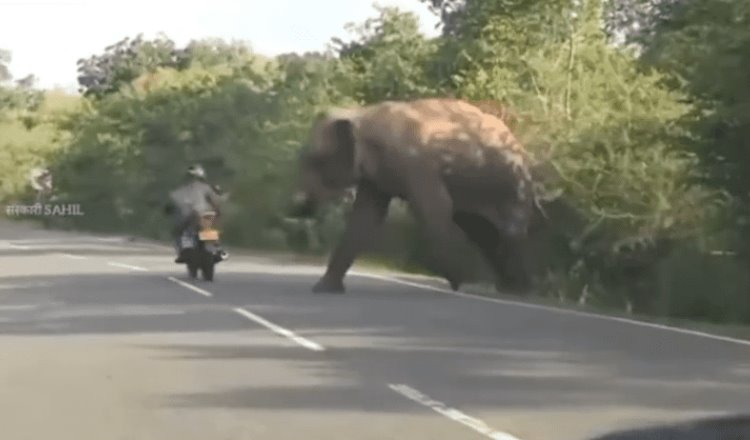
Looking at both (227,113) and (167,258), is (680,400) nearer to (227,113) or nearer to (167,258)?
(167,258)

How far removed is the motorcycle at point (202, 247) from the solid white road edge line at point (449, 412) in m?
15.8

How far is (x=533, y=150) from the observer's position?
31.9 metres

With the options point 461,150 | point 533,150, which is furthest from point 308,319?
point 533,150

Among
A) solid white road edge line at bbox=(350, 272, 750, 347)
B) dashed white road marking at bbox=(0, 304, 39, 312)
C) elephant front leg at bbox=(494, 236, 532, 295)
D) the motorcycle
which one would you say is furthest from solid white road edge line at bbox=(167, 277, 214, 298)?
elephant front leg at bbox=(494, 236, 532, 295)

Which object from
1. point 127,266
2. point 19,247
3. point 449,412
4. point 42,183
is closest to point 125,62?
point 42,183

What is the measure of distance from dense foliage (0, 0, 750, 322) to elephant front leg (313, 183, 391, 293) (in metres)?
3.88

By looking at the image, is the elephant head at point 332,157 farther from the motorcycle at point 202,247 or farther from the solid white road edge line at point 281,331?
the solid white road edge line at point 281,331

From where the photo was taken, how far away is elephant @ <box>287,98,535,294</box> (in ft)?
85.8

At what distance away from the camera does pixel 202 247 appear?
2881 centimetres

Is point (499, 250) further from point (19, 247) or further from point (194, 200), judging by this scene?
point (19, 247)

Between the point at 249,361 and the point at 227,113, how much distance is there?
45.4 m

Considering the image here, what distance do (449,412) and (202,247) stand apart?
692 inches

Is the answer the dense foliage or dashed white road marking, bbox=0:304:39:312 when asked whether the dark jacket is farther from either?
dashed white road marking, bbox=0:304:39:312

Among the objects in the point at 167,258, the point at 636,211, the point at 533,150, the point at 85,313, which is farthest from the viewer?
the point at 167,258
